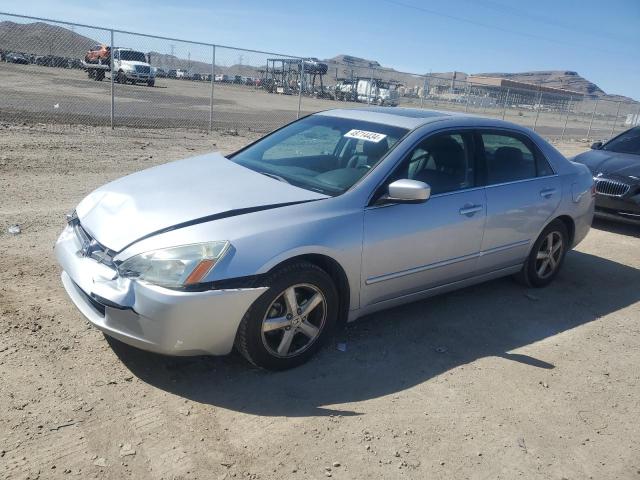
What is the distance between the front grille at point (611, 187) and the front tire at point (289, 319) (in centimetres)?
606

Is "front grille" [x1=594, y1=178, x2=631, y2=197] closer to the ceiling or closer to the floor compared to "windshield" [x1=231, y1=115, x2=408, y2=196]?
closer to the floor

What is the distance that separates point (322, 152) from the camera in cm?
444

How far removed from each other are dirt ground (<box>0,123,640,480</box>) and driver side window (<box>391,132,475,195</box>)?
111 cm

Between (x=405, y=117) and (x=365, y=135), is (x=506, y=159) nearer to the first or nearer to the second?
(x=405, y=117)

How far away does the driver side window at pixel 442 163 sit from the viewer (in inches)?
160

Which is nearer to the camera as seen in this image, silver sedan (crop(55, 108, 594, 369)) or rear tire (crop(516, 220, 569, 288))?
silver sedan (crop(55, 108, 594, 369))

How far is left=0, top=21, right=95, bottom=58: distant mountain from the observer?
1263 centimetres

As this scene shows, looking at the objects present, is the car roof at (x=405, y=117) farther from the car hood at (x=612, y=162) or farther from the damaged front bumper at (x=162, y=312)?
the car hood at (x=612, y=162)

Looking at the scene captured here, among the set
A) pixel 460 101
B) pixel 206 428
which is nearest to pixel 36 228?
pixel 206 428

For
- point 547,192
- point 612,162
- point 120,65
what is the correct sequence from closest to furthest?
point 547,192, point 612,162, point 120,65

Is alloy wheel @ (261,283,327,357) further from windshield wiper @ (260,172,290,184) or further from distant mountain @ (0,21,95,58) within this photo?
distant mountain @ (0,21,95,58)

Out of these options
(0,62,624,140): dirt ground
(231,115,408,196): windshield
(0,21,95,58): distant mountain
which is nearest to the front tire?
(231,115,408,196): windshield

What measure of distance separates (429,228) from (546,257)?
195cm

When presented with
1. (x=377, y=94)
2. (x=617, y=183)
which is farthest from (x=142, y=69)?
(x=617, y=183)
